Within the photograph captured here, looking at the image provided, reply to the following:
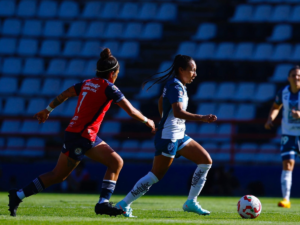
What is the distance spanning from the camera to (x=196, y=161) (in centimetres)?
649

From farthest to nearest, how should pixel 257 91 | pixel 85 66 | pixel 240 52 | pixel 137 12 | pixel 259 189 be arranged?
1. pixel 137 12
2. pixel 85 66
3. pixel 240 52
4. pixel 257 91
5. pixel 259 189

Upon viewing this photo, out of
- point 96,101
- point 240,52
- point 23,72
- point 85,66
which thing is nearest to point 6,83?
point 23,72

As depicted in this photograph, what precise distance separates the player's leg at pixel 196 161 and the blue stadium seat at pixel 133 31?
13742mm

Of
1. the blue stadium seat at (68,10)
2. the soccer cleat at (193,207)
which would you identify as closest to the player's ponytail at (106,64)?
the soccer cleat at (193,207)

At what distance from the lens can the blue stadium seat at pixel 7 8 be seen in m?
21.5

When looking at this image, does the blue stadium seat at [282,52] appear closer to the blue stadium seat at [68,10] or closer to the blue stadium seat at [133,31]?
the blue stadium seat at [133,31]

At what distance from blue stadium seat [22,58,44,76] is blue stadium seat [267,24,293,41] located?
25.8 feet

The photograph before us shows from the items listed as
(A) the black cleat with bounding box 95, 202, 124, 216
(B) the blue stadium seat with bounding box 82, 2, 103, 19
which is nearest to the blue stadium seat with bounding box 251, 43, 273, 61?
(B) the blue stadium seat with bounding box 82, 2, 103, 19

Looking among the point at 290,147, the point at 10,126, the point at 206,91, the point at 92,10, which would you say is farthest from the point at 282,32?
the point at 290,147

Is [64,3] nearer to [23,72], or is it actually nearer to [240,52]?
[23,72]

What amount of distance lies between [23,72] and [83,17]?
3118mm

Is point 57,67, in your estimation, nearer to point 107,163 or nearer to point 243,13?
point 243,13

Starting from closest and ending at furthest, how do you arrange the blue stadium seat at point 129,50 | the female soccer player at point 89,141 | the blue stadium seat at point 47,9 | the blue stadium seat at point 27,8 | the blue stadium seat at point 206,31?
the female soccer player at point 89,141, the blue stadium seat at point 206,31, the blue stadium seat at point 129,50, the blue stadium seat at point 47,9, the blue stadium seat at point 27,8

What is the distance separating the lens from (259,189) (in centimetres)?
1286
